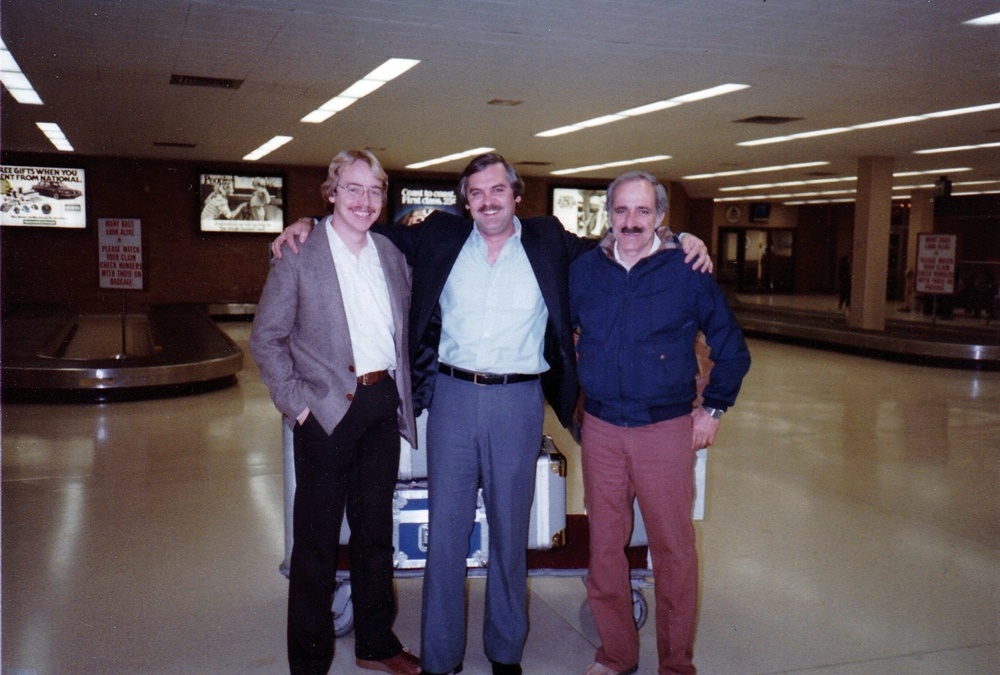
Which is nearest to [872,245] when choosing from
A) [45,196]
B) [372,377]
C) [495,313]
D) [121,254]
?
[121,254]

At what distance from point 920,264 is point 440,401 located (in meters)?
14.2

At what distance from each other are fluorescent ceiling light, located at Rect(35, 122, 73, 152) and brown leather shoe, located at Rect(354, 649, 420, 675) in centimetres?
1290

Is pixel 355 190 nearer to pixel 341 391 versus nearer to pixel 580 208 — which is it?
pixel 341 391

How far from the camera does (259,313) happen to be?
277cm

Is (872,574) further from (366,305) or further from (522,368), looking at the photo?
(366,305)

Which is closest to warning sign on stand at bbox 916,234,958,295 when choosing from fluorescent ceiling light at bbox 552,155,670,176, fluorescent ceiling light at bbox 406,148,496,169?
fluorescent ceiling light at bbox 552,155,670,176

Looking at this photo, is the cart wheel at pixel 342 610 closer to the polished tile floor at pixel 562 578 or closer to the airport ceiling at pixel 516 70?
the polished tile floor at pixel 562 578

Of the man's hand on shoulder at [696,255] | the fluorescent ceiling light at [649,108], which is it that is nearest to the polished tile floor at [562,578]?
the man's hand on shoulder at [696,255]

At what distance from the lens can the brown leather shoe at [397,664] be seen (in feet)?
9.82

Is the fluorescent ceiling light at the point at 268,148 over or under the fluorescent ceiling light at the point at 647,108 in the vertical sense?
over

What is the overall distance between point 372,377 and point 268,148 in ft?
47.5

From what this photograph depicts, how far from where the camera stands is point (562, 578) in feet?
13.1

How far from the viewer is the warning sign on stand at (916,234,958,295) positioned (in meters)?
14.2

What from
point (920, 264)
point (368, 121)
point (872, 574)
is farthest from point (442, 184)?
point (872, 574)
